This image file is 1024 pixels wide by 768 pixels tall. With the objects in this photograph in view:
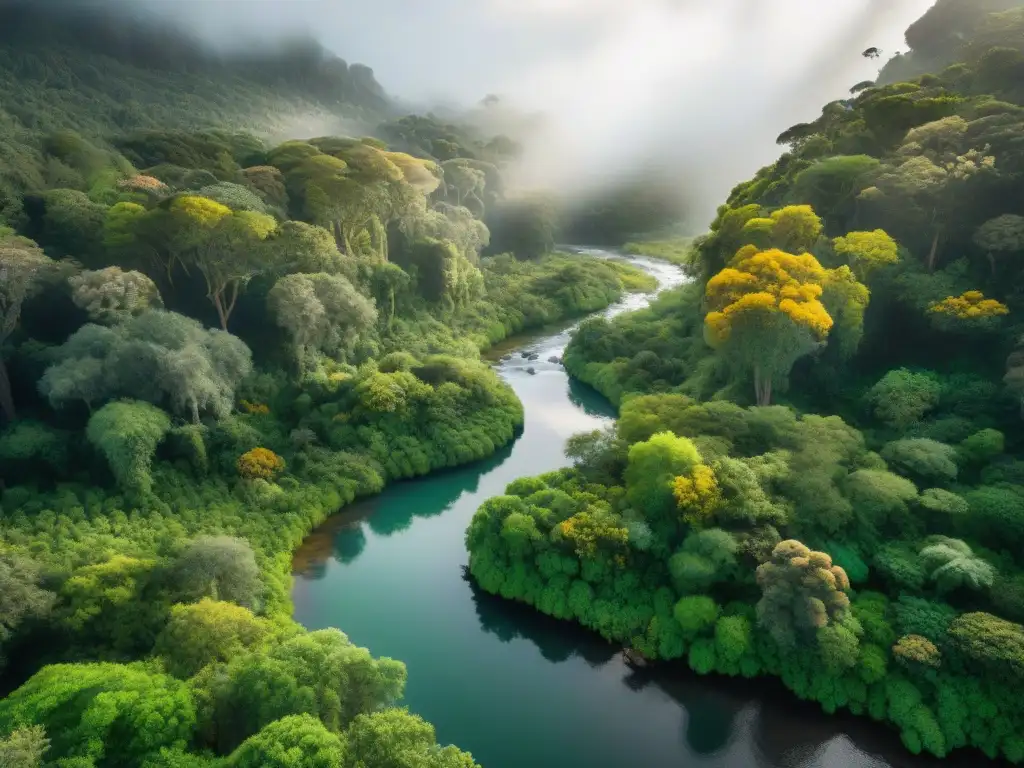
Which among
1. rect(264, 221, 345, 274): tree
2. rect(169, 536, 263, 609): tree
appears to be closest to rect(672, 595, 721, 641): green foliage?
rect(169, 536, 263, 609): tree

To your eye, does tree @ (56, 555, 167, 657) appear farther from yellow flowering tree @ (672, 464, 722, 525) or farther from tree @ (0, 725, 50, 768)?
yellow flowering tree @ (672, 464, 722, 525)

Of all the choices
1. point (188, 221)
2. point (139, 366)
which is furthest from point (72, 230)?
point (139, 366)

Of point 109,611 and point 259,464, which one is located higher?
point 259,464

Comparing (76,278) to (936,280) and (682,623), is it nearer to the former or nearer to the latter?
(682,623)

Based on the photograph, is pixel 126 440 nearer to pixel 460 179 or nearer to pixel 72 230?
pixel 72 230

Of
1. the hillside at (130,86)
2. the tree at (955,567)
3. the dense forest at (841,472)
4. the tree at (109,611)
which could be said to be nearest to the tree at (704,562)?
the dense forest at (841,472)
